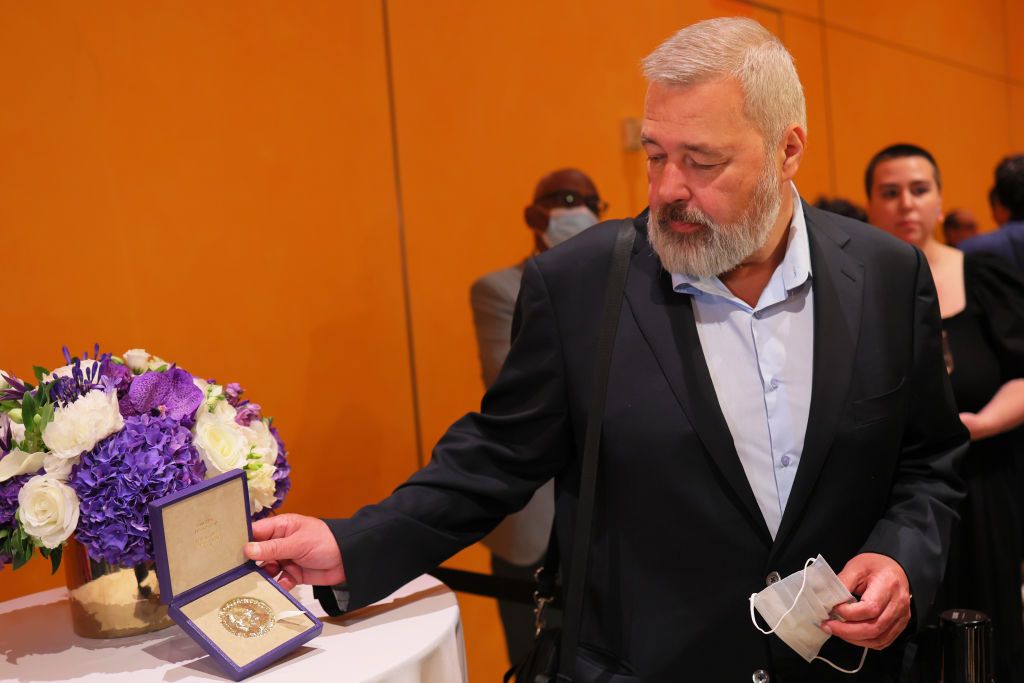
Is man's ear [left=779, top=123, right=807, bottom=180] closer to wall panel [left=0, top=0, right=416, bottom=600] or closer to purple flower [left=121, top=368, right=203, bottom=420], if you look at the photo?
purple flower [left=121, top=368, right=203, bottom=420]

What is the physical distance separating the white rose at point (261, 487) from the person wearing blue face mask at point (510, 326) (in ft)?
4.30

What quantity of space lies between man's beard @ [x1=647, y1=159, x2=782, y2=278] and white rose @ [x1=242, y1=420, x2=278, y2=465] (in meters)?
0.77

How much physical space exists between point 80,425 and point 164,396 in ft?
0.53

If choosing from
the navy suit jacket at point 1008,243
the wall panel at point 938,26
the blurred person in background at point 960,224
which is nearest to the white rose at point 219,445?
the navy suit jacket at point 1008,243

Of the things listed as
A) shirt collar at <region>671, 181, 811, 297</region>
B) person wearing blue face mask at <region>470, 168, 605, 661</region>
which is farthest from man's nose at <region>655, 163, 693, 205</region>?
person wearing blue face mask at <region>470, 168, 605, 661</region>

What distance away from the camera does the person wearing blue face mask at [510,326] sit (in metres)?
3.11

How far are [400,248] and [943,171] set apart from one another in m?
5.19

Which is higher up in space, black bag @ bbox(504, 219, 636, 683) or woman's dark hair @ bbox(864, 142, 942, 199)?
woman's dark hair @ bbox(864, 142, 942, 199)

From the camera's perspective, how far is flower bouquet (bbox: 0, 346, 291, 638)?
1.62 meters

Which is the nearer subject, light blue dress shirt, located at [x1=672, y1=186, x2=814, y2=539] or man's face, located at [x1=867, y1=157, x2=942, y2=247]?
light blue dress shirt, located at [x1=672, y1=186, x2=814, y2=539]

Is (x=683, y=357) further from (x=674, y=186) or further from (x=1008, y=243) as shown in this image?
(x=1008, y=243)

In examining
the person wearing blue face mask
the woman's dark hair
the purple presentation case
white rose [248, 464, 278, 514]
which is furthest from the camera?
the woman's dark hair

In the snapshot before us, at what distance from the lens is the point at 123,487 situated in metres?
1.63

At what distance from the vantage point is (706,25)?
1748mm
